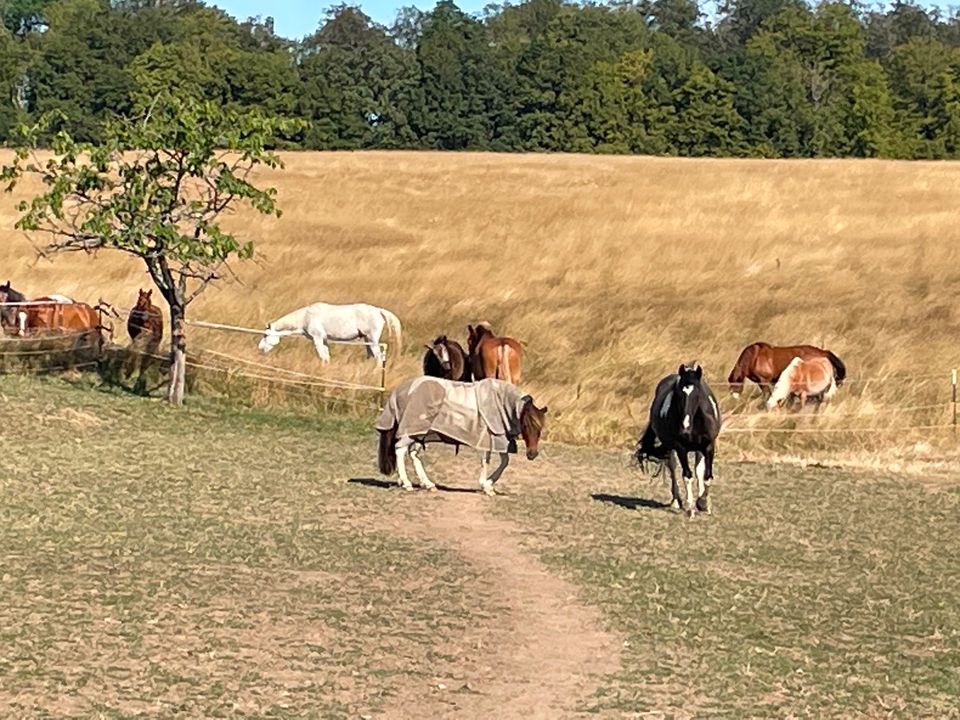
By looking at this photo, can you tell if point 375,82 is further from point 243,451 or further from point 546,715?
point 546,715

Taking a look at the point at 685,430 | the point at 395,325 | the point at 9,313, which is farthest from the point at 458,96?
the point at 685,430

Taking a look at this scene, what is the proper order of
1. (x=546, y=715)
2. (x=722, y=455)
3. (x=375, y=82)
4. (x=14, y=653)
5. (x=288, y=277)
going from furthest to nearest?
(x=375, y=82) < (x=288, y=277) < (x=722, y=455) < (x=14, y=653) < (x=546, y=715)

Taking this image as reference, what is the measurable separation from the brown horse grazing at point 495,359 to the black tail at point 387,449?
6.90m

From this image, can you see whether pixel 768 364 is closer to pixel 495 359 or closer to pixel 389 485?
pixel 495 359

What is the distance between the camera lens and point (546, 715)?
818cm

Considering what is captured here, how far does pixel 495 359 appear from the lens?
23.1 metres

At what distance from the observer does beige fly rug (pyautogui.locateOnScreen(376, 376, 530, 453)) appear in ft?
51.1

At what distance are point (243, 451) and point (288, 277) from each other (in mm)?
15694

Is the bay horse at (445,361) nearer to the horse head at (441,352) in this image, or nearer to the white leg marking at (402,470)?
the horse head at (441,352)

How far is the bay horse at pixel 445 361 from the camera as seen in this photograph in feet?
71.6

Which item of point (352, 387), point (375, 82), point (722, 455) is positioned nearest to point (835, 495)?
point (722, 455)

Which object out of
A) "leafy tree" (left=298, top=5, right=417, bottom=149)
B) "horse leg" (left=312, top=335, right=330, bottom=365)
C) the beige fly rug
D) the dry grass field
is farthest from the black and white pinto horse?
"leafy tree" (left=298, top=5, right=417, bottom=149)

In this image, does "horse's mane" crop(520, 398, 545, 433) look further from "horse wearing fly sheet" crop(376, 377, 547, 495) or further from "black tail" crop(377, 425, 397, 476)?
"black tail" crop(377, 425, 397, 476)

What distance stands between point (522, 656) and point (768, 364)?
14.8 meters
